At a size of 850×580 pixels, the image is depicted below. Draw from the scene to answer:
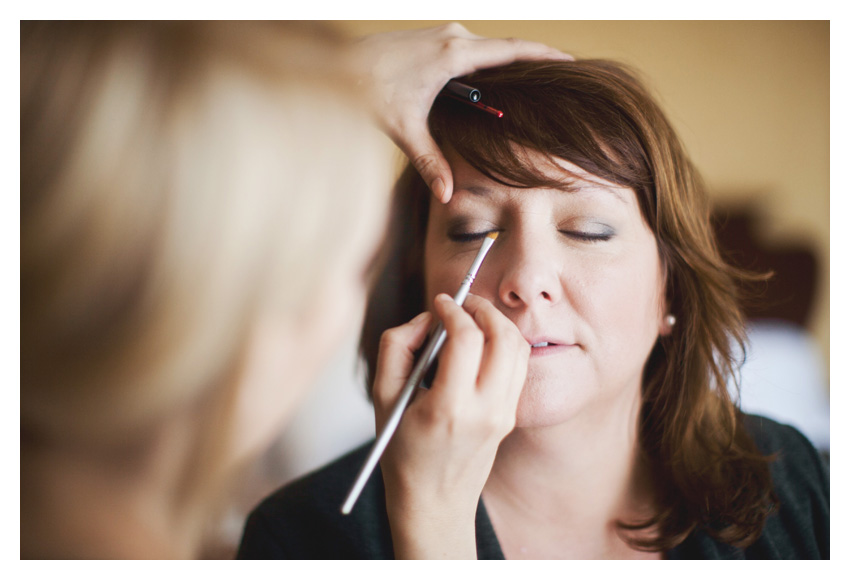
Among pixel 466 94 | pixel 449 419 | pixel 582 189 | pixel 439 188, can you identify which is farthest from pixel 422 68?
pixel 449 419

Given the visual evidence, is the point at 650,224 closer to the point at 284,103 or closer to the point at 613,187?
the point at 613,187

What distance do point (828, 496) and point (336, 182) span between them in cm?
98

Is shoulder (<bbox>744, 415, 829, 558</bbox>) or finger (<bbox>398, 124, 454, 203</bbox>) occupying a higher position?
finger (<bbox>398, 124, 454, 203</bbox>)

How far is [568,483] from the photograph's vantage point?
1077 millimetres

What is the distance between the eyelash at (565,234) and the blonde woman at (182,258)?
0.50 feet

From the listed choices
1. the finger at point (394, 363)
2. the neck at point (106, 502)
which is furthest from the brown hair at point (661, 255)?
the neck at point (106, 502)

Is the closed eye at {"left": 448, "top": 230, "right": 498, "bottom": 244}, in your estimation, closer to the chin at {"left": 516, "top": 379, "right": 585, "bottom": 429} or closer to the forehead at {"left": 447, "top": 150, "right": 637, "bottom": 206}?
the forehead at {"left": 447, "top": 150, "right": 637, "bottom": 206}

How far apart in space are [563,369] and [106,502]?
79cm

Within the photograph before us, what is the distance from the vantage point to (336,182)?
1058mm

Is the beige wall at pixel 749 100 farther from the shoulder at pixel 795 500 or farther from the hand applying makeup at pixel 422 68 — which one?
the shoulder at pixel 795 500

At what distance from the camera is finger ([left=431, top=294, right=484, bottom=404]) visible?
825mm

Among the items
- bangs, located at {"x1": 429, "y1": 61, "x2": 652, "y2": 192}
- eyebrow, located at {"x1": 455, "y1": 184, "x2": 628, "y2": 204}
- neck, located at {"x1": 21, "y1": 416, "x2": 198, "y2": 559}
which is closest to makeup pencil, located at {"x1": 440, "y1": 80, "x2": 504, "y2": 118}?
bangs, located at {"x1": 429, "y1": 61, "x2": 652, "y2": 192}

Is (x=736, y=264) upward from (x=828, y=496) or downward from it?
upward
